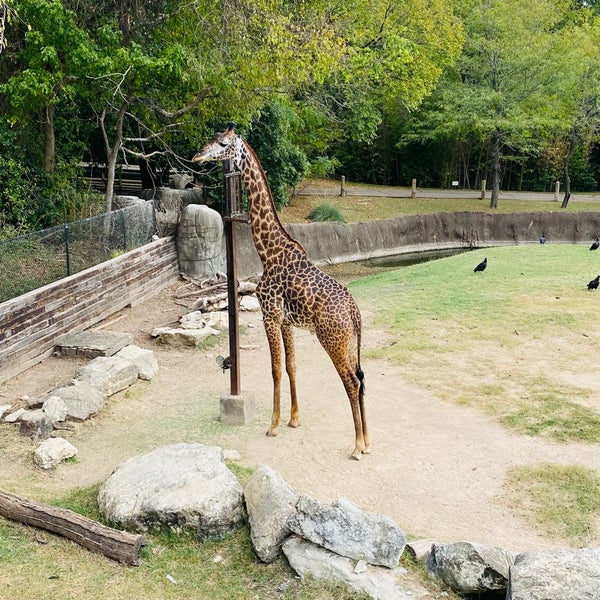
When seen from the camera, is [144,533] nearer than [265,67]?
Yes

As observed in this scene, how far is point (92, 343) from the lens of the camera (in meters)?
11.7

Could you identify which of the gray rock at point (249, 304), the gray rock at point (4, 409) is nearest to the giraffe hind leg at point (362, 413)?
the gray rock at point (4, 409)

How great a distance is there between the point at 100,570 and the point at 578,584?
11.5 feet

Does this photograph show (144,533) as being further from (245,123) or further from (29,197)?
(245,123)

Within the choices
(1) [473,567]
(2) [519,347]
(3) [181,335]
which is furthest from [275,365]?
(2) [519,347]

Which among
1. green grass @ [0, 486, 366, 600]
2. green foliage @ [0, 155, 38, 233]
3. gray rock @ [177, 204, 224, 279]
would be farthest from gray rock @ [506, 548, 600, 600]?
gray rock @ [177, 204, 224, 279]

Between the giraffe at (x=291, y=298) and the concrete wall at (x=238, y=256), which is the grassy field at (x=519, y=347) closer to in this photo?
A: the giraffe at (x=291, y=298)

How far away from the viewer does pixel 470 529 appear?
6254 millimetres

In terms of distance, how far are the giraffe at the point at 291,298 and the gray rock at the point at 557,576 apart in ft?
10.0

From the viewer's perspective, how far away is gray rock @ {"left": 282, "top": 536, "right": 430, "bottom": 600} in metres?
5.24

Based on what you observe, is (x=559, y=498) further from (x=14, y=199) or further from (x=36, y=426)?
(x=14, y=199)

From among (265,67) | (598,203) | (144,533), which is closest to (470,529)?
(144,533)

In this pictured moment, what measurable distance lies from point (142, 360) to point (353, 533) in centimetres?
578

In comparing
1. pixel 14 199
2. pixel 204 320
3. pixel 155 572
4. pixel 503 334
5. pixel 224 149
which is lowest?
pixel 155 572
